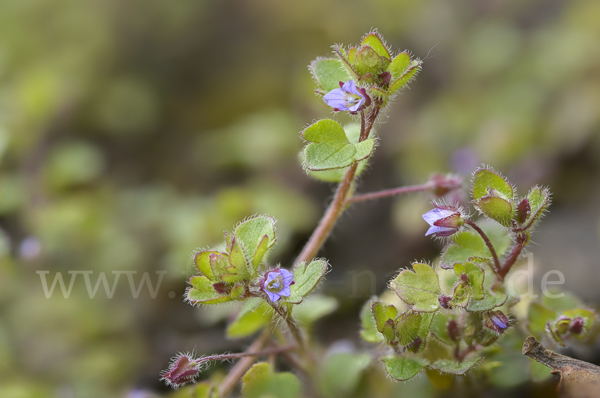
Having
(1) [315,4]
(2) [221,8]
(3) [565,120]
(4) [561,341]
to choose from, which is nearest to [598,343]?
(4) [561,341]

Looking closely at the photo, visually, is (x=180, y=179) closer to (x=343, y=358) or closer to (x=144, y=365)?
(x=144, y=365)

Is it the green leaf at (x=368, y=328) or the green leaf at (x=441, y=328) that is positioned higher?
the green leaf at (x=368, y=328)

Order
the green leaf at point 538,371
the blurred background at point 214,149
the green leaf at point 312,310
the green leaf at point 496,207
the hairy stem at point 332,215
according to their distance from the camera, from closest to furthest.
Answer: the green leaf at point 496,207, the green leaf at point 538,371, the hairy stem at point 332,215, the green leaf at point 312,310, the blurred background at point 214,149

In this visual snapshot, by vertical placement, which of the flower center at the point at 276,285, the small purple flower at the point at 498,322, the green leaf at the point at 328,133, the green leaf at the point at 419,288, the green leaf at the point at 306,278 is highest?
the green leaf at the point at 328,133

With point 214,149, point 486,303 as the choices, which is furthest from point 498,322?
point 214,149

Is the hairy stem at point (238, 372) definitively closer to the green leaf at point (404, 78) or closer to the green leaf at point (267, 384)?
the green leaf at point (267, 384)

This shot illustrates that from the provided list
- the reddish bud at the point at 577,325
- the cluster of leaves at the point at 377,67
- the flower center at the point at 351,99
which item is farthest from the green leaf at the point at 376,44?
the reddish bud at the point at 577,325
